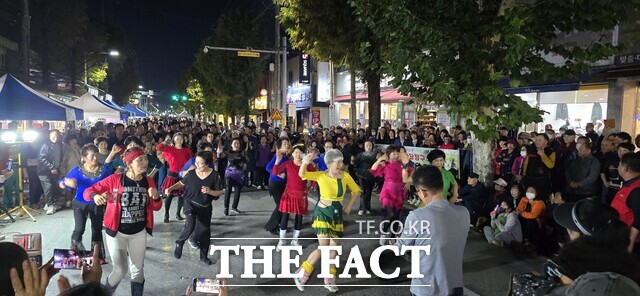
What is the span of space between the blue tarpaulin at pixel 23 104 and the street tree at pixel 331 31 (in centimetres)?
823

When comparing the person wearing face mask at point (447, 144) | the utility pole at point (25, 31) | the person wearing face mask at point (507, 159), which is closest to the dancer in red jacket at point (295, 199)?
the person wearing face mask at point (507, 159)

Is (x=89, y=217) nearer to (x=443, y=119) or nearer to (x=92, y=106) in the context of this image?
(x=92, y=106)

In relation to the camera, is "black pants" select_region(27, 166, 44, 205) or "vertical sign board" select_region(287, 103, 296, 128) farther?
"vertical sign board" select_region(287, 103, 296, 128)

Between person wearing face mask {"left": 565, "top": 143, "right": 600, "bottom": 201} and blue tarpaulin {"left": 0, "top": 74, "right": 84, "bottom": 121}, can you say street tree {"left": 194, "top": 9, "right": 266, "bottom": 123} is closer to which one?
blue tarpaulin {"left": 0, "top": 74, "right": 84, "bottom": 121}

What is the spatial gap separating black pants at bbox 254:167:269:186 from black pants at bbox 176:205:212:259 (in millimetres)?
6369

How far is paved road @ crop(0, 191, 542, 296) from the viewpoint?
5395 mm

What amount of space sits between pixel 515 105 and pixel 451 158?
139 inches

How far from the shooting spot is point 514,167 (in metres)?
8.97

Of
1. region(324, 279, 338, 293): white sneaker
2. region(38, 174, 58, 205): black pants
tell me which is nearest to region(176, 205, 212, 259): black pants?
region(324, 279, 338, 293): white sneaker

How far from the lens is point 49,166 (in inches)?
388

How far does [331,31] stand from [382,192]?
913cm

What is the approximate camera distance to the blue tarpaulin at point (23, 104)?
376 inches

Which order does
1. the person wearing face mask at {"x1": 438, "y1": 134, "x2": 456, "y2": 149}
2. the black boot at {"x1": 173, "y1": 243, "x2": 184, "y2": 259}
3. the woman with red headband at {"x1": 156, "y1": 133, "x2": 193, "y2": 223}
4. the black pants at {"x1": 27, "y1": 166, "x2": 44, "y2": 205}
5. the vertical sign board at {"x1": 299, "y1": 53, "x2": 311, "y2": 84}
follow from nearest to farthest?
the black boot at {"x1": 173, "y1": 243, "x2": 184, "y2": 259}
the woman with red headband at {"x1": 156, "y1": 133, "x2": 193, "y2": 223}
the black pants at {"x1": 27, "y1": 166, "x2": 44, "y2": 205}
the person wearing face mask at {"x1": 438, "y1": 134, "x2": 456, "y2": 149}
the vertical sign board at {"x1": 299, "y1": 53, "x2": 311, "y2": 84}

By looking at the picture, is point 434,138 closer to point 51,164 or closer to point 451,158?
point 451,158
